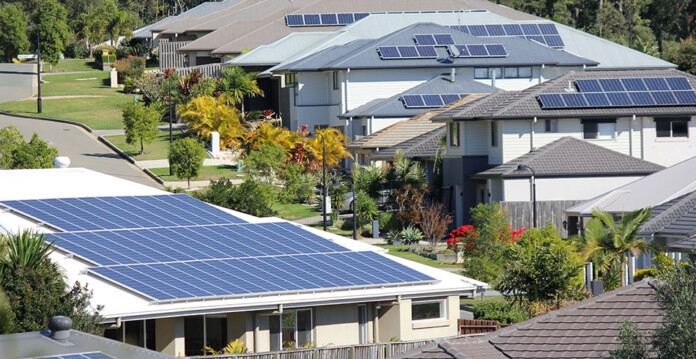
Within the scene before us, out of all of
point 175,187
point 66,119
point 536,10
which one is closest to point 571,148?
point 175,187

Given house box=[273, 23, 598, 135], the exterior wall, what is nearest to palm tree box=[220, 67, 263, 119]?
house box=[273, 23, 598, 135]

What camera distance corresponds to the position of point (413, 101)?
69.0m

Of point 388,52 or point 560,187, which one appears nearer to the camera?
A: point 560,187

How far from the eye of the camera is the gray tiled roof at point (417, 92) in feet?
224

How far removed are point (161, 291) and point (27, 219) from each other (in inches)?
244

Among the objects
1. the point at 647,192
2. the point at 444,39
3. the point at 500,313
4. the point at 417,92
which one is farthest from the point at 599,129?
the point at 500,313

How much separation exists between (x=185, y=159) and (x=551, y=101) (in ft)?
60.3

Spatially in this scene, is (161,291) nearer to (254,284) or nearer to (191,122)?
(254,284)

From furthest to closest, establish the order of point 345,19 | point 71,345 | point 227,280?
point 345,19 → point 227,280 → point 71,345

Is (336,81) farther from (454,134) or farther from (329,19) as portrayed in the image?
(329,19)

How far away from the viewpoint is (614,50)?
8362 centimetres

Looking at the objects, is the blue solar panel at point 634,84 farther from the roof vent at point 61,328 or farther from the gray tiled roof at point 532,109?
the roof vent at point 61,328

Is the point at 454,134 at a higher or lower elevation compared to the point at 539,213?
higher

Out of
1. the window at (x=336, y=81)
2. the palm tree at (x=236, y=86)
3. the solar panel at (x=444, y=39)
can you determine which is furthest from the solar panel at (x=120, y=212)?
the solar panel at (x=444, y=39)
